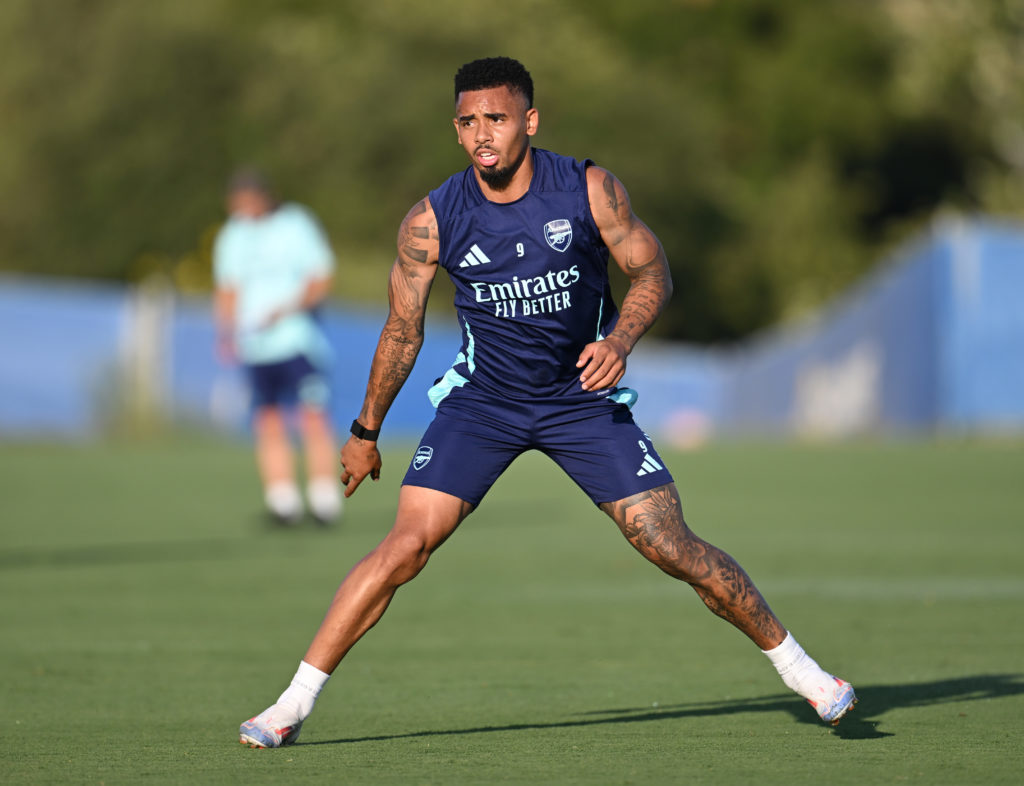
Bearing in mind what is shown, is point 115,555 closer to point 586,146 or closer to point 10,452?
point 10,452

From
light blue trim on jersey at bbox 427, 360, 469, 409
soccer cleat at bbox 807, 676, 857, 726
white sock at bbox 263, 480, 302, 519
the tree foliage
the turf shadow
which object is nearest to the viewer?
soccer cleat at bbox 807, 676, 857, 726

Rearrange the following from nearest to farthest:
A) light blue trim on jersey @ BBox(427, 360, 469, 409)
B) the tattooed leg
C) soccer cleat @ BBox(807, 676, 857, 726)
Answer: soccer cleat @ BBox(807, 676, 857, 726), the tattooed leg, light blue trim on jersey @ BBox(427, 360, 469, 409)

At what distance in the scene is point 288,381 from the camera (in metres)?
12.9

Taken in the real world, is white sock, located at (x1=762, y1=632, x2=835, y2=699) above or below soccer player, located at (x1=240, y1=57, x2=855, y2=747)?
below

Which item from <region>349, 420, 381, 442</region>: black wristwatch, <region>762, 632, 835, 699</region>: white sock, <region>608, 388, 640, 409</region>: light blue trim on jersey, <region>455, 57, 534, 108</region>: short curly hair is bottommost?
<region>762, 632, 835, 699</region>: white sock

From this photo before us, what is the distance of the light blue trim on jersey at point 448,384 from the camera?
5816 millimetres

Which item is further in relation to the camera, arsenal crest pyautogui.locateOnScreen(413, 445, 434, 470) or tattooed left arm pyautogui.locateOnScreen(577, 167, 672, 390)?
arsenal crest pyautogui.locateOnScreen(413, 445, 434, 470)

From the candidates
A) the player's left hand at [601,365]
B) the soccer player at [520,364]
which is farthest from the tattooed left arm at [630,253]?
the player's left hand at [601,365]

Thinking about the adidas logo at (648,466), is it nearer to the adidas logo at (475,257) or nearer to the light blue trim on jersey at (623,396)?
the light blue trim on jersey at (623,396)

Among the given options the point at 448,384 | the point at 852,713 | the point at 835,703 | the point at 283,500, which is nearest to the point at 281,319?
the point at 283,500

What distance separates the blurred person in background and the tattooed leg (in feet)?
24.3

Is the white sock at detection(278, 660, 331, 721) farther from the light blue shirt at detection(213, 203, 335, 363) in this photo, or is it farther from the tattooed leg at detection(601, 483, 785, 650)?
the light blue shirt at detection(213, 203, 335, 363)

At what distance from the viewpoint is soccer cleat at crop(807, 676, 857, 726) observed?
5.40 metres

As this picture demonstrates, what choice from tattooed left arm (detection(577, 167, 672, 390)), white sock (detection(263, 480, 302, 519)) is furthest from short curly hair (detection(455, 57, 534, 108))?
white sock (detection(263, 480, 302, 519))
